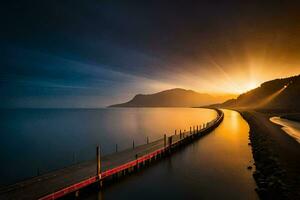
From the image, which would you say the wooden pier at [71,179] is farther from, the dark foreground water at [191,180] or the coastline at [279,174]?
the coastline at [279,174]

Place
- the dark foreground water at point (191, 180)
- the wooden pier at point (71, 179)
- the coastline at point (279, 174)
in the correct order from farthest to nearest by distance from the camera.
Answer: the dark foreground water at point (191, 180) < the coastline at point (279, 174) < the wooden pier at point (71, 179)

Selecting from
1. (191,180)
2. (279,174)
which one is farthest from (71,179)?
(279,174)

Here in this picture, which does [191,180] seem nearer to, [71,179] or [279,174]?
[279,174]

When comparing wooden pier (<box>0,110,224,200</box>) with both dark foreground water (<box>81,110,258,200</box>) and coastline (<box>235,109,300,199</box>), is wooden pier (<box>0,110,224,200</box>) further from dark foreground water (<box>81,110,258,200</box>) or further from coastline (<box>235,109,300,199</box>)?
coastline (<box>235,109,300,199</box>)

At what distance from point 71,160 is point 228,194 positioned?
2338 cm

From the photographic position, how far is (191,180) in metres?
21.2

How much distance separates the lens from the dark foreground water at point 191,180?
1769 centimetres

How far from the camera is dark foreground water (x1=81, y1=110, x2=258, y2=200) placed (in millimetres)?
17688

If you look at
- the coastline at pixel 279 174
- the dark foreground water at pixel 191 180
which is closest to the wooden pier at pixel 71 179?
the dark foreground water at pixel 191 180

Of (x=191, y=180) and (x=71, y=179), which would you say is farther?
(x=191, y=180)

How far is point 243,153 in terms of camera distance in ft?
105

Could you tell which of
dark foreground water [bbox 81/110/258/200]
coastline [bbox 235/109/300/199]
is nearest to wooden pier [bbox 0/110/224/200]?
dark foreground water [bbox 81/110/258/200]

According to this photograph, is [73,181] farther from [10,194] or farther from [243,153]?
[243,153]

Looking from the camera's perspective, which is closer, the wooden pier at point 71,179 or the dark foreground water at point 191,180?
the wooden pier at point 71,179
